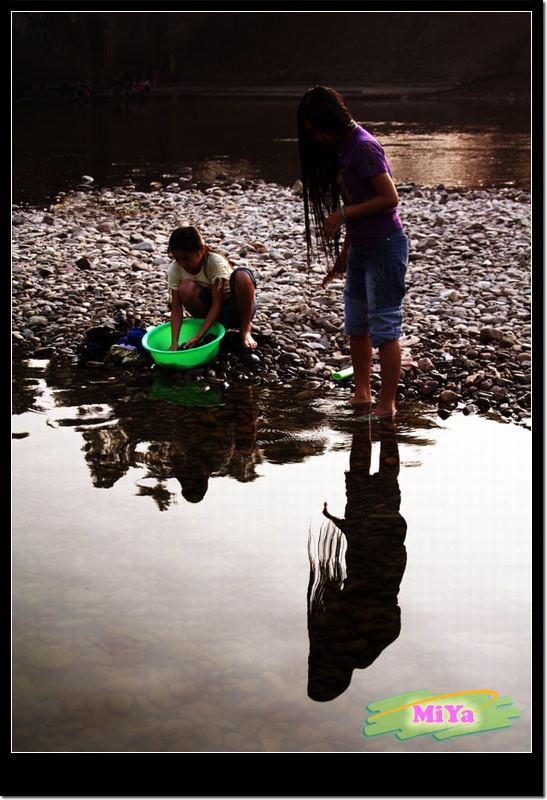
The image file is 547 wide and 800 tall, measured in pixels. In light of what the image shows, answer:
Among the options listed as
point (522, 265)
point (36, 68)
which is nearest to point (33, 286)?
point (522, 265)

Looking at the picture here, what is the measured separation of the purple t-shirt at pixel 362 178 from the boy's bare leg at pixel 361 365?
517 mm

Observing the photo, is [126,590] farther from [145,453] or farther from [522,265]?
[522,265]

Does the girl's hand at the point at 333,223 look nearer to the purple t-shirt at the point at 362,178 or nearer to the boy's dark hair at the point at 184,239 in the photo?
the purple t-shirt at the point at 362,178

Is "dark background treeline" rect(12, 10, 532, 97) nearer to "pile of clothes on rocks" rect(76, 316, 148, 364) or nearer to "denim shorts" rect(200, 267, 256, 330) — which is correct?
"pile of clothes on rocks" rect(76, 316, 148, 364)

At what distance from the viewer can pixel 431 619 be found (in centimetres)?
275

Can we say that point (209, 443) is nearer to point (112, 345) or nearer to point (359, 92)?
point (112, 345)

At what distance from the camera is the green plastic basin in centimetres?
474

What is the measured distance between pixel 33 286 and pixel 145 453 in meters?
2.71

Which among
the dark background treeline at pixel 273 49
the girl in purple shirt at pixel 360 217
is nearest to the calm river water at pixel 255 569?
the girl in purple shirt at pixel 360 217

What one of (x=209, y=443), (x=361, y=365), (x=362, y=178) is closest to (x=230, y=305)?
(x=361, y=365)

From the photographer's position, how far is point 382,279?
3.95 m

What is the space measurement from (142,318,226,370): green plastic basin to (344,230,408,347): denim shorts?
100 centimetres

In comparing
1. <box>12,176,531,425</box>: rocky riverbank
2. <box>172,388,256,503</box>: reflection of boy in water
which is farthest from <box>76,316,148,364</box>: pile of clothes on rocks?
<box>172,388,256,503</box>: reflection of boy in water

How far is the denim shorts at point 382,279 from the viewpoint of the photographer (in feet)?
12.8
